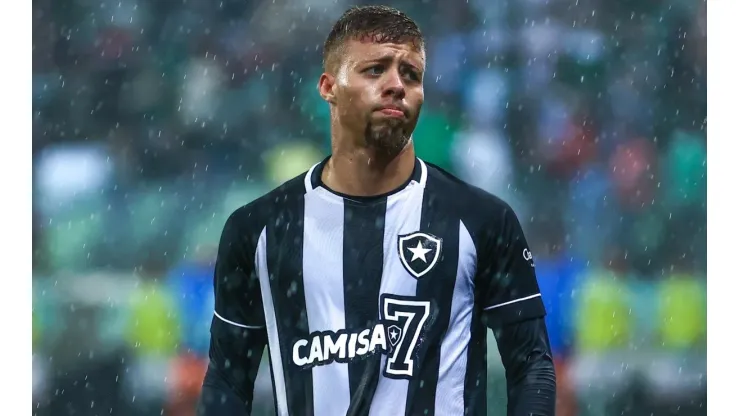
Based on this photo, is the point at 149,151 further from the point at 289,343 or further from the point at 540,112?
the point at 289,343

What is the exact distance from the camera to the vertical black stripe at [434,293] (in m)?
2.19

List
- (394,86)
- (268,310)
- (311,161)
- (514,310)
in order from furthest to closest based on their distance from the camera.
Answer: (311,161) < (268,310) < (514,310) < (394,86)

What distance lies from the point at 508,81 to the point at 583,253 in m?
1.19

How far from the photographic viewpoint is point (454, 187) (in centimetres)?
237

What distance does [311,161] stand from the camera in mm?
5703

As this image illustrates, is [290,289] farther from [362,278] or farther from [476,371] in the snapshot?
[476,371]

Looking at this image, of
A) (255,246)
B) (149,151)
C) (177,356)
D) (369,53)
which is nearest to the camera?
(369,53)

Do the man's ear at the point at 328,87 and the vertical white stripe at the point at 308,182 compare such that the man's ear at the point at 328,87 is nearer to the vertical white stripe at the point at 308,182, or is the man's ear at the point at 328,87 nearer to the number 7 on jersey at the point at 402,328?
the vertical white stripe at the point at 308,182

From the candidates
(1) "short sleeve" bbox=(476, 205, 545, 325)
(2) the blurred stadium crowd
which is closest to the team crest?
(1) "short sleeve" bbox=(476, 205, 545, 325)

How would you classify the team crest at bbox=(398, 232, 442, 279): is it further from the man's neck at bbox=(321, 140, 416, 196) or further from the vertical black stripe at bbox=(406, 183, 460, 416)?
the man's neck at bbox=(321, 140, 416, 196)

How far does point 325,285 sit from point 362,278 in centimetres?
9

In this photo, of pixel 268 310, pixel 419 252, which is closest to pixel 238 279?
pixel 268 310

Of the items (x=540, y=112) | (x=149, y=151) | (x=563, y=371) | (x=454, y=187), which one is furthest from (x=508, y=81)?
(x=454, y=187)

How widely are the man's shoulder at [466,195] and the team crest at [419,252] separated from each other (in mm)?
120
